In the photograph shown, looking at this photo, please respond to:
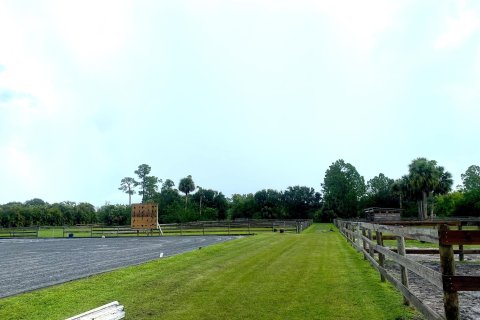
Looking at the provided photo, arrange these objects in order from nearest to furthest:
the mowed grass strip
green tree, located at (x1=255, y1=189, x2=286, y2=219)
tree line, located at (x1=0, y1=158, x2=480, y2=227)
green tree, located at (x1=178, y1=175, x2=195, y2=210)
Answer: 1. the mowed grass strip
2. tree line, located at (x1=0, y1=158, x2=480, y2=227)
3. green tree, located at (x1=255, y1=189, x2=286, y2=219)
4. green tree, located at (x1=178, y1=175, x2=195, y2=210)

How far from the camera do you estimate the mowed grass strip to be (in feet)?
25.5

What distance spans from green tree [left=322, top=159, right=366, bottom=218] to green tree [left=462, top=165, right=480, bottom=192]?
3905cm

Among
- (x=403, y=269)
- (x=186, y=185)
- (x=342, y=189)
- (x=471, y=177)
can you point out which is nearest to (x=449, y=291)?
(x=403, y=269)

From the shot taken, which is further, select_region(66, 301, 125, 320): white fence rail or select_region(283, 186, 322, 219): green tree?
select_region(283, 186, 322, 219): green tree

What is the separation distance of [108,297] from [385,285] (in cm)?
630

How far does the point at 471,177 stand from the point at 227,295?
506ft

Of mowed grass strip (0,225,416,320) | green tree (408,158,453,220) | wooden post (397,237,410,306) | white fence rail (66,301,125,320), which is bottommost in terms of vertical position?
mowed grass strip (0,225,416,320)

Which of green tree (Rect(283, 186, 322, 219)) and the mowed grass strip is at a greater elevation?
green tree (Rect(283, 186, 322, 219))

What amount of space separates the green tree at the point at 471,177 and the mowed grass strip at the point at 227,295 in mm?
145777

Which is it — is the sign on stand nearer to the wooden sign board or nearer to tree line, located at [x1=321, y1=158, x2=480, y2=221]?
the wooden sign board

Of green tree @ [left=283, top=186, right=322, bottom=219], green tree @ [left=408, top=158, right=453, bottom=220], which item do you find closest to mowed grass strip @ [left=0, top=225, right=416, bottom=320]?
green tree @ [left=408, top=158, right=453, bottom=220]

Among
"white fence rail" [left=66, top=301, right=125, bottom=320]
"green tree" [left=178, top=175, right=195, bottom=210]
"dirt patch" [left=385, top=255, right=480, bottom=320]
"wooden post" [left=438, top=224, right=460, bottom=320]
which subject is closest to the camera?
"wooden post" [left=438, top=224, right=460, bottom=320]

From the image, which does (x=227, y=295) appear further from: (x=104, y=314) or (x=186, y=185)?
(x=186, y=185)

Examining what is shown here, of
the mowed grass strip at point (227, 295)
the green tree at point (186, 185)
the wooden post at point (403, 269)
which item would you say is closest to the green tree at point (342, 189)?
the green tree at point (186, 185)
